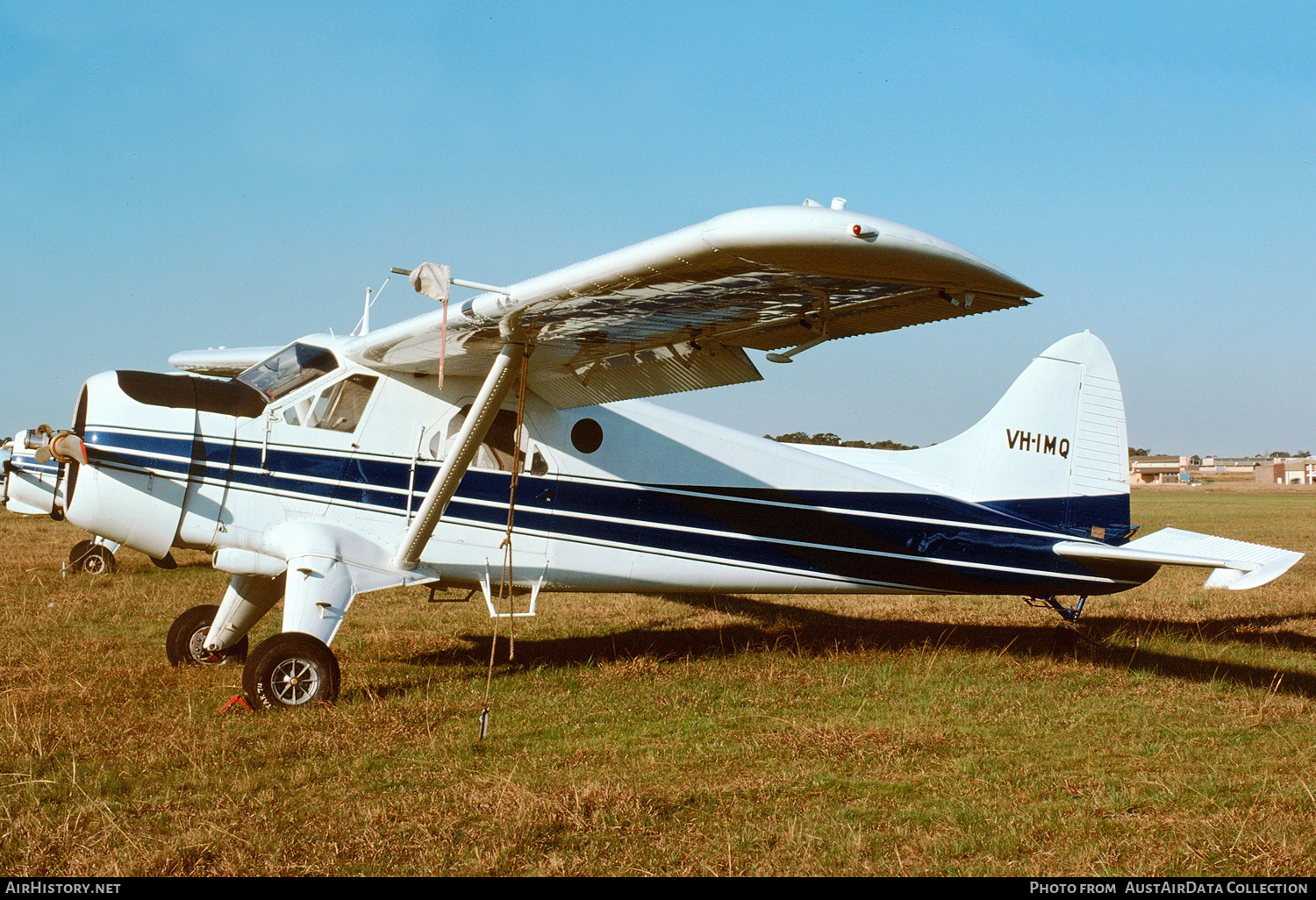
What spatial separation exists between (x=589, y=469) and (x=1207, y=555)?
195 inches

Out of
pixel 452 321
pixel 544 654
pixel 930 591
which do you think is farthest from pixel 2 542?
pixel 930 591

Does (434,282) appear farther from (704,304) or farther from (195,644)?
(195,644)

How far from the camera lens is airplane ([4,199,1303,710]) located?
5289mm

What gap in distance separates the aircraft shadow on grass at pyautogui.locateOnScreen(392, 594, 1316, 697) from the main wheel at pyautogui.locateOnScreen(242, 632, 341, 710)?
1.53 metres

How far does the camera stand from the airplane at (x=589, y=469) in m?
5.29

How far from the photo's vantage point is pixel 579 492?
7.49 meters

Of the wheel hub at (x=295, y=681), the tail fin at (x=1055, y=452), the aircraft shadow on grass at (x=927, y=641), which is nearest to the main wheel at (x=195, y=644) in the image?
the aircraft shadow on grass at (x=927, y=641)

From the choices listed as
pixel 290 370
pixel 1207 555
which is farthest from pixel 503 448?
pixel 1207 555

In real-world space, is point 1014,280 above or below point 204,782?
above

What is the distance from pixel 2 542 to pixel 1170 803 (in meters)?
19.6

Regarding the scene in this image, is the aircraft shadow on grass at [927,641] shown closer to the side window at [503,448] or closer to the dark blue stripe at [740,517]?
the dark blue stripe at [740,517]

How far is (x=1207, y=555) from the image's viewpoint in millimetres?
7340

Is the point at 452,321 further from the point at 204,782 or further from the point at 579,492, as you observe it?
the point at 204,782

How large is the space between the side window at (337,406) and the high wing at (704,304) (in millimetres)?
211
